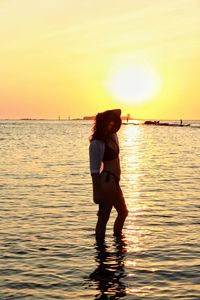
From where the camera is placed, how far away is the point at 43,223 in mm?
14609

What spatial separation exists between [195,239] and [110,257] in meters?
2.67

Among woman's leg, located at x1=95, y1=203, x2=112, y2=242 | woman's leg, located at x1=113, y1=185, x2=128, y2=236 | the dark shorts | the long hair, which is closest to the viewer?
the long hair

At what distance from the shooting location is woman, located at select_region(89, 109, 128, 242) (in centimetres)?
1094

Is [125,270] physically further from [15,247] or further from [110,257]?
[15,247]

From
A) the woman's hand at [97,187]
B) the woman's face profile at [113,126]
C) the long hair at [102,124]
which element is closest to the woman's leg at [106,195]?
the woman's hand at [97,187]

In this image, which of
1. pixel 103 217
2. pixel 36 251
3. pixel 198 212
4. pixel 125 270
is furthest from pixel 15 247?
pixel 198 212

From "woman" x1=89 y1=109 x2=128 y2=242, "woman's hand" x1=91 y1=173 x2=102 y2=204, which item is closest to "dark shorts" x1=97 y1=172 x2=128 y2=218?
"woman" x1=89 y1=109 x2=128 y2=242

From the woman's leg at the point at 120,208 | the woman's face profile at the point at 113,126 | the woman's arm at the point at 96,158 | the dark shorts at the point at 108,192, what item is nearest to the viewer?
the woman's arm at the point at 96,158

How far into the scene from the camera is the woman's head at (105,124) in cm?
1108

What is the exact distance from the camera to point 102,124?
11.1m

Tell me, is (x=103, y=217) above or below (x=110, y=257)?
above

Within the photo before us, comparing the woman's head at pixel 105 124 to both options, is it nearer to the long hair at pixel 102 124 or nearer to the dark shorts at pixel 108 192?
the long hair at pixel 102 124

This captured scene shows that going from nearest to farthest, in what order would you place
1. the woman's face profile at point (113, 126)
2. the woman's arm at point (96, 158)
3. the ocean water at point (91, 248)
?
1. the ocean water at point (91, 248)
2. the woman's arm at point (96, 158)
3. the woman's face profile at point (113, 126)

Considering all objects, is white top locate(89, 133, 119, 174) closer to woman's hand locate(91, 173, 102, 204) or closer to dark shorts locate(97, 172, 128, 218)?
woman's hand locate(91, 173, 102, 204)
